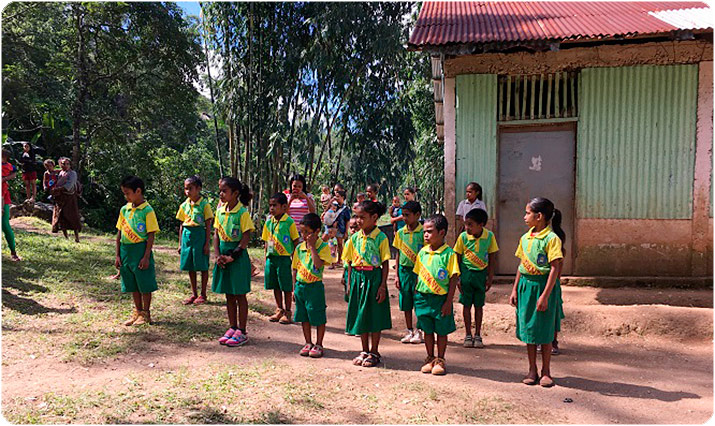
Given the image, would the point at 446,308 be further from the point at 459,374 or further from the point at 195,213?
the point at 195,213

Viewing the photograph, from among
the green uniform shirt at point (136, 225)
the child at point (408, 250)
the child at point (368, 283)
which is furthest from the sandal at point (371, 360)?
the green uniform shirt at point (136, 225)

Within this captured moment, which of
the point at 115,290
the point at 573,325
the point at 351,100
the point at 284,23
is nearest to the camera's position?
the point at 573,325

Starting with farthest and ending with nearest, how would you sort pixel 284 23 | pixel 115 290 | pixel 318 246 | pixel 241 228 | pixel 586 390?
pixel 284 23
pixel 115 290
pixel 241 228
pixel 318 246
pixel 586 390

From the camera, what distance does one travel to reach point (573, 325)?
5465 millimetres

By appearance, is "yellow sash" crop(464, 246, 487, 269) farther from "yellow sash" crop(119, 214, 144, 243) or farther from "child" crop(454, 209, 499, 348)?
"yellow sash" crop(119, 214, 144, 243)

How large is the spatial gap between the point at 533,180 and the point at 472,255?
2.69 meters

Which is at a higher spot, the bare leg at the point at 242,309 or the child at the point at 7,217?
the child at the point at 7,217

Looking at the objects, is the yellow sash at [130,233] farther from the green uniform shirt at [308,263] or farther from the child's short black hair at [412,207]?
the child's short black hair at [412,207]

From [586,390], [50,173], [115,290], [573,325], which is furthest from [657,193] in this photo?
[50,173]

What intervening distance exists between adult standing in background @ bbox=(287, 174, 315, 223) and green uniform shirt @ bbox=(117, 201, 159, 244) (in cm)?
190

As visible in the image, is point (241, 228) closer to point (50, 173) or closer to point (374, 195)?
point (374, 195)

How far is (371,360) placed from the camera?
4.22 meters

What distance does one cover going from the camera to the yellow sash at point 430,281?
397 cm

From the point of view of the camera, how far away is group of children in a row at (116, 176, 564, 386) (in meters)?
3.85
